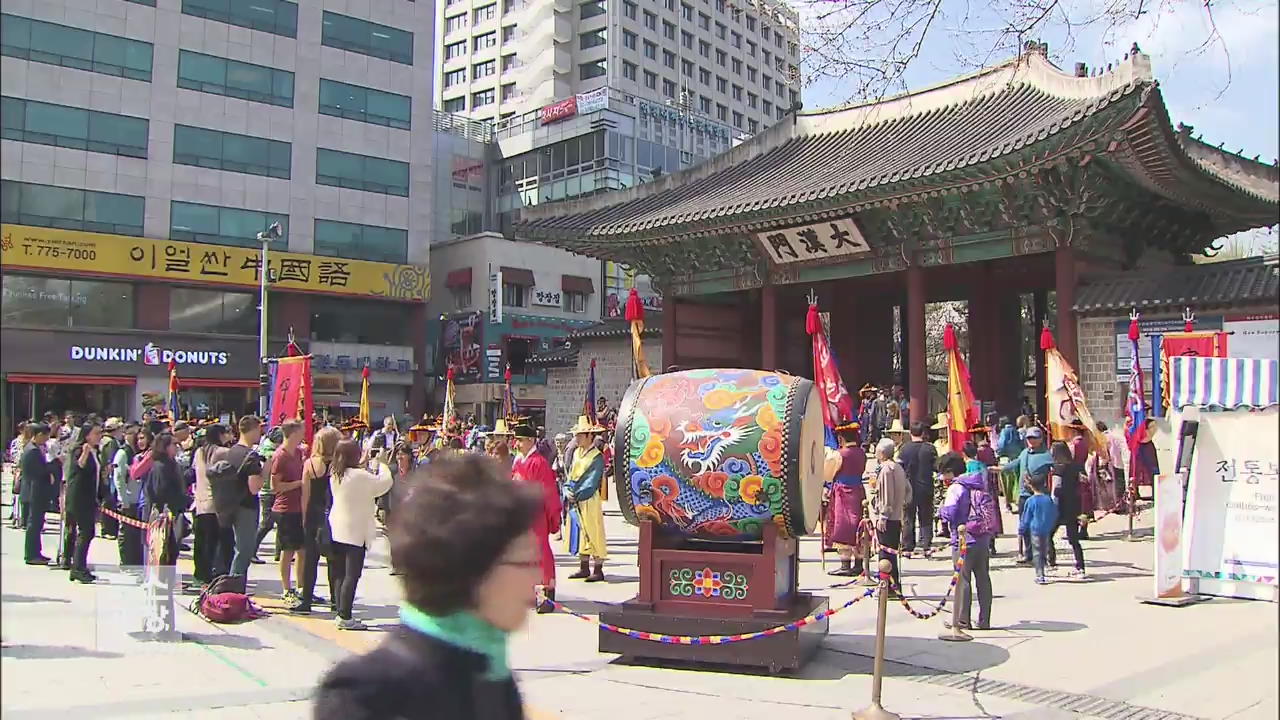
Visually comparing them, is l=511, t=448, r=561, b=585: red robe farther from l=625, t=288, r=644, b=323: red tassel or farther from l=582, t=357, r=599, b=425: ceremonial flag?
l=582, t=357, r=599, b=425: ceremonial flag

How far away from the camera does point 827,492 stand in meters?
11.4

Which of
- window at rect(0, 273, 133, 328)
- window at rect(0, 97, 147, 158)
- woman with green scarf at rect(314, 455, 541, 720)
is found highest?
window at rect(0, 97, 147, 158)

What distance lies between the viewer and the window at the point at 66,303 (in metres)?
30.9

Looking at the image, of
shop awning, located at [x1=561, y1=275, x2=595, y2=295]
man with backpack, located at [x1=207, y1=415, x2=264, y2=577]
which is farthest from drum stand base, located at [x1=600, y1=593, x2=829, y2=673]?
shop awning, located at [x1=561, y1=275, x2=595, y2=295]

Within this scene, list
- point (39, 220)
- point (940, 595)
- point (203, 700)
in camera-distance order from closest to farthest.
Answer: point (203, 700) < point (940, 595) < point (39, 220)

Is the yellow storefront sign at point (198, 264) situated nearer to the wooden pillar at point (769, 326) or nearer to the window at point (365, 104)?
the window at point (365, 104)

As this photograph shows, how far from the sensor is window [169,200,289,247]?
3378cm

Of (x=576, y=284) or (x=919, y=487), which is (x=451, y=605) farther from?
(x=576, y=284)

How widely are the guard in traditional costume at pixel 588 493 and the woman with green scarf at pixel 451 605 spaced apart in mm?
7642

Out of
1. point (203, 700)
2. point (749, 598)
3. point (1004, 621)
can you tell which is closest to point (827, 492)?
point (1004, 621)

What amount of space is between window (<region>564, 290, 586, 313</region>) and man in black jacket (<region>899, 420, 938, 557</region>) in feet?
108

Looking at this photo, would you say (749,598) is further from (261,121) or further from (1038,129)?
(261,121)

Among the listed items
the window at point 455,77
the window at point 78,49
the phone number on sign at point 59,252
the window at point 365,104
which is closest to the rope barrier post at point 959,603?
the phone number on sign at point 59,252

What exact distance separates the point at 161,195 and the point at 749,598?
106 ft
